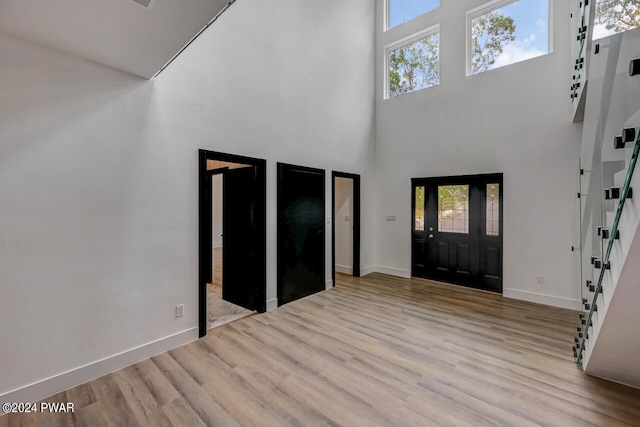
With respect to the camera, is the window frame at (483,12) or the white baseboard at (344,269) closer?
the window frame at (483,12)

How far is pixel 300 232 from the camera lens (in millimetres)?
4293

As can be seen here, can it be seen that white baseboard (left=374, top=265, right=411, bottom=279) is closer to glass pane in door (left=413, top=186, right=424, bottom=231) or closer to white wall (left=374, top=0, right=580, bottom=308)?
white wall (left=374, top=0, right=580, bottom=308)

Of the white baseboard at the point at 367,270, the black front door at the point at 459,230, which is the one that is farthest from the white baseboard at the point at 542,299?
the white baseboard at the point at 367,270

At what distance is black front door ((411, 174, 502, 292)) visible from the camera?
178 inches

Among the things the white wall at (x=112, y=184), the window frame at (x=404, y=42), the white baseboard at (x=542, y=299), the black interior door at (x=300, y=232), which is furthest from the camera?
the window frame at (x=404, y=42)

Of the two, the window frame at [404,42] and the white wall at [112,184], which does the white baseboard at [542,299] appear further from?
the window frame at [404,42]

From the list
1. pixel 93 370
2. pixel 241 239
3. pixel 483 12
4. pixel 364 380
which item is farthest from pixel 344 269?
pixel 483 12

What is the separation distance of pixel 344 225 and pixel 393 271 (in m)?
1.39

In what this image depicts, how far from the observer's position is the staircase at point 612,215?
1457mm

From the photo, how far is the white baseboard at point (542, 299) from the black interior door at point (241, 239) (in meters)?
3.95

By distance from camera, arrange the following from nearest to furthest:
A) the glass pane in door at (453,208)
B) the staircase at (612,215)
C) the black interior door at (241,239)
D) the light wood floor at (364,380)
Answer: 1. the staircase at (612,215)
2. the light wood floor at (364,380)
3. the black interior door at (241,239)
4. the glass pane in door at (453,208)

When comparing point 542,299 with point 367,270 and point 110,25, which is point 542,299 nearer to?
point 367,270

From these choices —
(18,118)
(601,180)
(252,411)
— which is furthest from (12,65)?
(601,180)

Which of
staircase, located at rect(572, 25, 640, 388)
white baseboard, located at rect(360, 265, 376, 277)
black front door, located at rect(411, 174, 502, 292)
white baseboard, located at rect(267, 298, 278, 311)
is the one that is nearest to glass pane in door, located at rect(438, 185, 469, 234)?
black front door, located at rect(411, 174, 502, 292)
